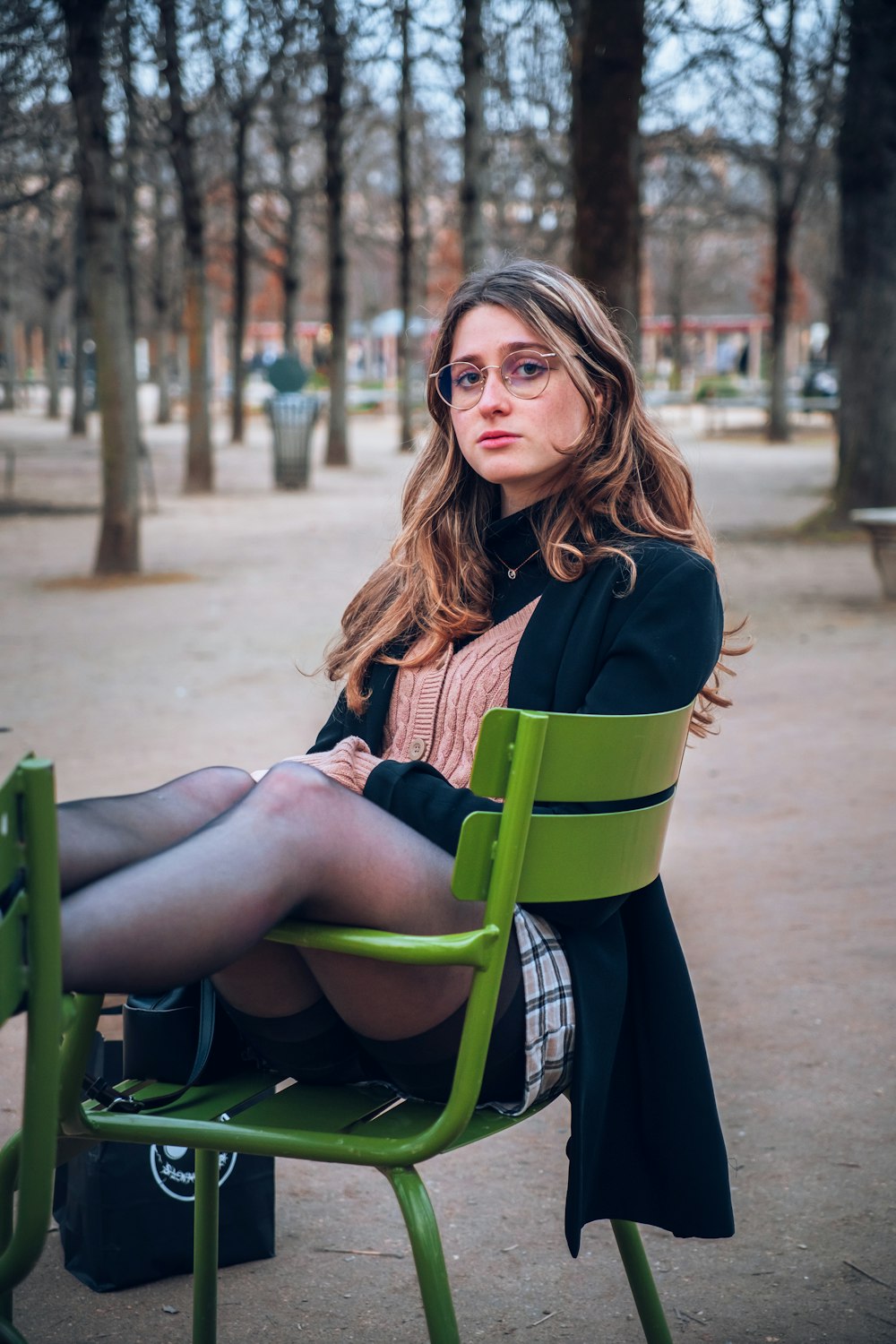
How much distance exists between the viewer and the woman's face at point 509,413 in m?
2.35

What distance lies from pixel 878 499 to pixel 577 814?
12543 millimetres

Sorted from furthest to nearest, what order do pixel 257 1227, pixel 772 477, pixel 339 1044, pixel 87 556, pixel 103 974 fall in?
pixel 772 477 < pixel 87 556 < pixel 257 1227 < pixel 339 1044 < pixel 103 974

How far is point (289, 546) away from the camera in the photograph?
1400 centimetres

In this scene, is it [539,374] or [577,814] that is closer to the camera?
[577,814]

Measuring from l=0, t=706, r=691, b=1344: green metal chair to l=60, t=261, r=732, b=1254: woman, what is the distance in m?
0.09

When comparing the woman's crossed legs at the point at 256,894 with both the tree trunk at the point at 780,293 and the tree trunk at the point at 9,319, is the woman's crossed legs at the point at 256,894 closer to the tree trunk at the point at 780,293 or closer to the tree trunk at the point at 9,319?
the tree trunk at the point at 780,293

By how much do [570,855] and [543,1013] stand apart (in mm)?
256

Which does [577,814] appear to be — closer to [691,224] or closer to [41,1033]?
[41,1033]

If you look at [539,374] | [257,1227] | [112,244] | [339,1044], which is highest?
[112,244]

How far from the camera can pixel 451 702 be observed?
2.32 meters

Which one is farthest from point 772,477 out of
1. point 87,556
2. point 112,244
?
point 112,244

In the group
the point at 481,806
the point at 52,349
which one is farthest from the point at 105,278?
the point at 52,349

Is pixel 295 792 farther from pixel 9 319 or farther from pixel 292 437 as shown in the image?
pixel 9 319

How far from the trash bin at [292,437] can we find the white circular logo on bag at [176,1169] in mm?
17781
